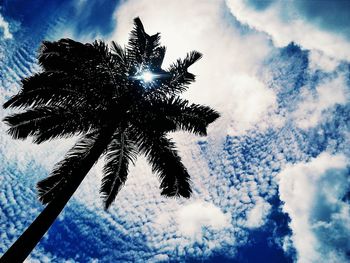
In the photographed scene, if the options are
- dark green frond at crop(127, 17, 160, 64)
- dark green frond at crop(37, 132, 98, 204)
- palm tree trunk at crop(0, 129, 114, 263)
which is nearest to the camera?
palm tree trunk at crop(0, 129, 114, 263)

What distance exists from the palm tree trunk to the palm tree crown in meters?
1.23

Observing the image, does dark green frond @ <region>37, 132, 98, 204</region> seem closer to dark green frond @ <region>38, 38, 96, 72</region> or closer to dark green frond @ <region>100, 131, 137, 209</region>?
dark green frond @ <region>100, 131, 137, 209</region>

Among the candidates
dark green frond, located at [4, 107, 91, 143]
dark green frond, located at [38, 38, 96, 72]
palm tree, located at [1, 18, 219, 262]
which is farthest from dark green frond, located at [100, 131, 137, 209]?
dark green frond, located at [38, 38, 96, 72]

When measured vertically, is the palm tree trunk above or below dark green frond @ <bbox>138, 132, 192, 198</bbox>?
below

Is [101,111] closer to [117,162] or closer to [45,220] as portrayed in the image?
[117,162]

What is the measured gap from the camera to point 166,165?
969cm

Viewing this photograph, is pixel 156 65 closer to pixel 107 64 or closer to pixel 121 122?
pixel 107 64

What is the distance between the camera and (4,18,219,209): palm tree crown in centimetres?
932

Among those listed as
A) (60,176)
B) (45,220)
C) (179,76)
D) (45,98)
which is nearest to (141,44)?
(179,76)

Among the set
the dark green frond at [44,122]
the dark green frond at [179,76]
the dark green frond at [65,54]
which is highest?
the dark green frond at [179,76]

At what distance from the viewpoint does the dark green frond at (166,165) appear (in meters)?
9.69

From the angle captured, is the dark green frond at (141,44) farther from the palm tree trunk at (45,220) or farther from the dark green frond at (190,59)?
the palm tree trunk at (45,220)

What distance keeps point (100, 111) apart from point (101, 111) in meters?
0.03

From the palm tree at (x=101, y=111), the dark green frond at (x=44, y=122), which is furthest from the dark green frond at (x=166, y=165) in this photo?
the dark green frond at (x=44, y=122)
